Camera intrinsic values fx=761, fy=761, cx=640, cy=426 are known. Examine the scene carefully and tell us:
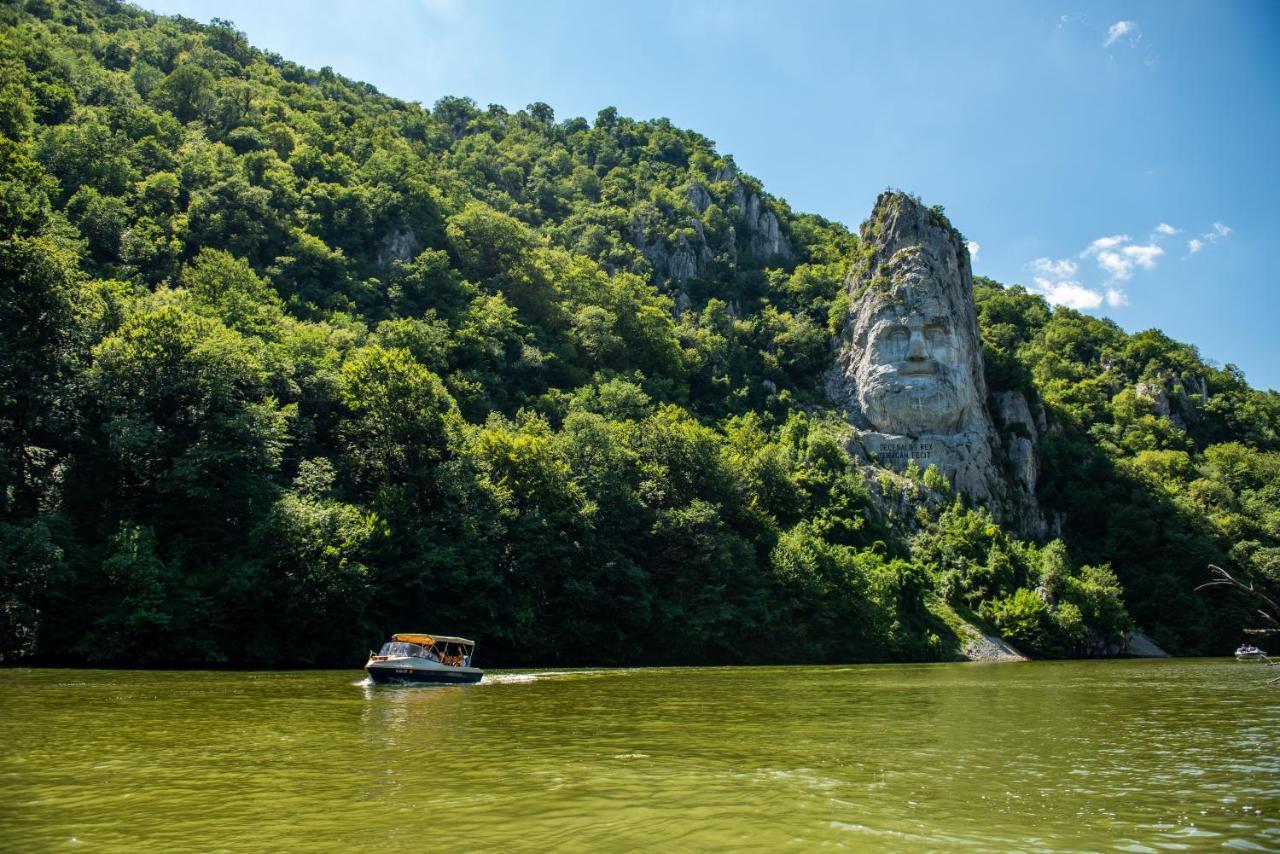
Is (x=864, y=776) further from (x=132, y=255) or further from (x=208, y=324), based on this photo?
(x=132, y=255)

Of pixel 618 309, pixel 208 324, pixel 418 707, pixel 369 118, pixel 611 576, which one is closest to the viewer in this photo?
pixel 418 707

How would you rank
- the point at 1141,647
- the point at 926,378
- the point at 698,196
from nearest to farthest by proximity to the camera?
the point at 1141,647 < the point at 926,378 < the point at 698,196

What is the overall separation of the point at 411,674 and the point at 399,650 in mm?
1501

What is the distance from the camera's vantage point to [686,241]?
141000 millimetres

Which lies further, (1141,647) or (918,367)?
(918,367)

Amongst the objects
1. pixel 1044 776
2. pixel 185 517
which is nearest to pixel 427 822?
pixel 1044 776

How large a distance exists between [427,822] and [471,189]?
14059cm

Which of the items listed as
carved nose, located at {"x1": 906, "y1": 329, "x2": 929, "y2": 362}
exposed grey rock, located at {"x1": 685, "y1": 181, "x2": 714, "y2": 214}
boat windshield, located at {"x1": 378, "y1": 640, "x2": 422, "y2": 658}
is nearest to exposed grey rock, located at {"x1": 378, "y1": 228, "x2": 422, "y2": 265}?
carved nose, located at {"x1": 906, "y1": 329, "x2": 929, "y2": 362}

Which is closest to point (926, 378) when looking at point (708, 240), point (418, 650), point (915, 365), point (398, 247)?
point (915, 365)

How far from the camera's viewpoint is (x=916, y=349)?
10425 centimetres

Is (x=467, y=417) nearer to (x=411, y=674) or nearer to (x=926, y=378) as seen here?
(x=411, y=674)

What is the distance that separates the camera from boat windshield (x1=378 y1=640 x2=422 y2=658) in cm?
3369

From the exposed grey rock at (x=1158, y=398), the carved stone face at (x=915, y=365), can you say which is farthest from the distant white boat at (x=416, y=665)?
the exposed grey rock at (x=1158, y=398)

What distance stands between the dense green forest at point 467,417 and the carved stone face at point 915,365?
303 inches
